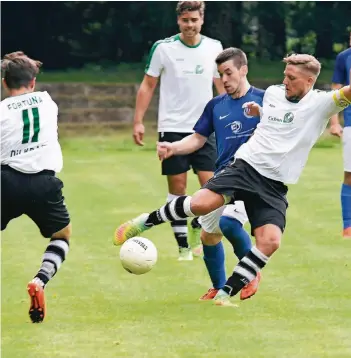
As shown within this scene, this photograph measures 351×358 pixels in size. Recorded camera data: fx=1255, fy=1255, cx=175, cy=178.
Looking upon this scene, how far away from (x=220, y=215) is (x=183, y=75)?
263 cm

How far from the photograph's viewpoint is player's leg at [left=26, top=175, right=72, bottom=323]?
827 cm

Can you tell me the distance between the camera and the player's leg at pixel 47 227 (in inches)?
326

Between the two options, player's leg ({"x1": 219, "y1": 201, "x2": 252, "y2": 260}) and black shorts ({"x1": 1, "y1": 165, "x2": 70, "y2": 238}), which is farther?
player's leg ({"x1": 219, "y1": 201, "x2": 252, "y2": 260})

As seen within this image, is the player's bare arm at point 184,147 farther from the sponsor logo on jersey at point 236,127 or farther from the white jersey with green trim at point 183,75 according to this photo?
the white jersey with green trim at point 183,75

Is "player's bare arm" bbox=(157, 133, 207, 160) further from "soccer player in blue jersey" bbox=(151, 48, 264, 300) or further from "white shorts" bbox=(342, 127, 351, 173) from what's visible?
"white shorts" bbox=(342, 127, 351, 173)

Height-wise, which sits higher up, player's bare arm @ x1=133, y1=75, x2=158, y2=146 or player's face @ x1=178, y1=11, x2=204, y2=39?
player's face @ x1=178, y1=11, x2=204, y2=39

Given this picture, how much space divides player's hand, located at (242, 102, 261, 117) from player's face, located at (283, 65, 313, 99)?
1.02 feet

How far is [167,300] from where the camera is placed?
29.9 feet

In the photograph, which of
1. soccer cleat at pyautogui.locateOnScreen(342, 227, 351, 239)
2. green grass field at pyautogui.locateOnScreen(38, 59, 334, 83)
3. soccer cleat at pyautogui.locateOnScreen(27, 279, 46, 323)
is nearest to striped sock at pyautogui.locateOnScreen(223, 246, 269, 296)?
soccer cleat at pyautogui.locateOnScreen(27, 279, 46, 323)

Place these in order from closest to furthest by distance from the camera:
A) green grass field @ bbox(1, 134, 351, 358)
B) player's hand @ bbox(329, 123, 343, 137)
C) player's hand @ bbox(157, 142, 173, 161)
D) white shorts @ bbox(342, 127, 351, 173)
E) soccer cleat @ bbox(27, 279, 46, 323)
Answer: green grass field @ bbox(1, 134, 351, 358)
soccer cleat @ bbox(27, 279, 46, 323)
player's hand @ bbox(157, 142, 173, 161)
white shorts @ bbox(342, 127, 351, 173)
player's hand @ bbox(329, 123, 343, 137)

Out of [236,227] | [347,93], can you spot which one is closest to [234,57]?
[347,93]

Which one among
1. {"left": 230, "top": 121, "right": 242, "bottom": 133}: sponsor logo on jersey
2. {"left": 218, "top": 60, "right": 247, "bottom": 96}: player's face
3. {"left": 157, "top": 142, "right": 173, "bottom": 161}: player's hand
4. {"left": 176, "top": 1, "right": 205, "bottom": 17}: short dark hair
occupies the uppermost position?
{"left": 218, "top": 60, "right": 247, "bottom": 96}: player's face

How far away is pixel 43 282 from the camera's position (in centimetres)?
839

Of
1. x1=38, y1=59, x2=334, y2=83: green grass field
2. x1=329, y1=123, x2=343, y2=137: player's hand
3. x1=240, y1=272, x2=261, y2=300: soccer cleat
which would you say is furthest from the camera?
x1=38, y1=59, x2=334, y2=83: green grass field
